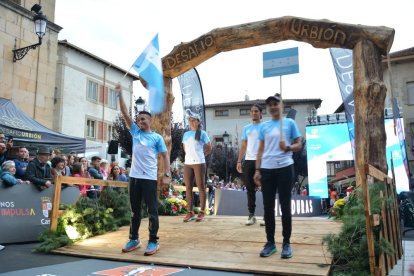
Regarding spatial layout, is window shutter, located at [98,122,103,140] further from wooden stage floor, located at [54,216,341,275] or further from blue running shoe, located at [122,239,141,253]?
blue running shoe, located at [122,239,141,253]

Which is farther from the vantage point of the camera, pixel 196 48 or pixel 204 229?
pixel 196 48

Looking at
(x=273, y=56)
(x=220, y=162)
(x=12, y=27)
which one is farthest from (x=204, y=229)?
(x=220, y=162)

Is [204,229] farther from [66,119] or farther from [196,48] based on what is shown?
[66,119]

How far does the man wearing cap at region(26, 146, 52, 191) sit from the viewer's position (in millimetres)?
6840

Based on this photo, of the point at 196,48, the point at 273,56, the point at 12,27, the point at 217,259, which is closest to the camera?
the point at 217,259

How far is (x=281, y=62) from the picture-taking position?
5656mm

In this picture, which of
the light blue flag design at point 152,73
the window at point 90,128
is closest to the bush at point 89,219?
the light blue flag design at point 152,73

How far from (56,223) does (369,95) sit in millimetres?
5491

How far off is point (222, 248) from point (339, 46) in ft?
14.7

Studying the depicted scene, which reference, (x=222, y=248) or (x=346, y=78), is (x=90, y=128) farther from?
(x=222, y=248)

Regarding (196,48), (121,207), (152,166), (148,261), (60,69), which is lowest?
(148,261)

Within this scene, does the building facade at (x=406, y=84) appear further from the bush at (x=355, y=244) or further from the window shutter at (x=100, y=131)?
the bush at (x=355, y=244)

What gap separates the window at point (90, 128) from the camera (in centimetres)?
3123

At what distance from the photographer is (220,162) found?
41.4m
